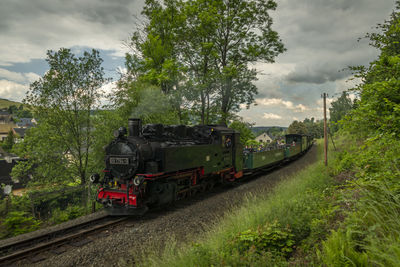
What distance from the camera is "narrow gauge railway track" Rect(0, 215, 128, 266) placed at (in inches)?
208

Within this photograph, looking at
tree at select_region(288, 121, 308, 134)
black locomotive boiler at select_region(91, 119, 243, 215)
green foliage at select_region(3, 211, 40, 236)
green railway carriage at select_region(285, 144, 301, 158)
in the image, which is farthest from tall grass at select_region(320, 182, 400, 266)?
tree at select_region(288, 121, 308, 134)

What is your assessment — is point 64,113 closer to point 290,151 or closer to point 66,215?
point 66,215

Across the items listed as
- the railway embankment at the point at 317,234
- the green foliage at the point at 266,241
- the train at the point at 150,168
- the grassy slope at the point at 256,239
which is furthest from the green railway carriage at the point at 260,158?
the green foliage at the point at 266,241

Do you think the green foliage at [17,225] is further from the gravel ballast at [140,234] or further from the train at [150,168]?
the gravel ballast at [140,234]

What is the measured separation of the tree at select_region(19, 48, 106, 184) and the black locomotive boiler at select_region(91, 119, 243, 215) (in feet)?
21.5

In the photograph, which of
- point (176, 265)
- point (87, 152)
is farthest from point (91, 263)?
point (87, 152)

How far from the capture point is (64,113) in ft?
43.9

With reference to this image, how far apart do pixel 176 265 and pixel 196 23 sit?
18.2 m

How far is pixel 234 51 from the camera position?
20109mm

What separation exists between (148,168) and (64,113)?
8355 mm

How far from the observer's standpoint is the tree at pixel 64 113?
12871 millimetres

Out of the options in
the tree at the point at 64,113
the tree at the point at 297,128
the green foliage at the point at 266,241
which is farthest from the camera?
the tree at the point at 297,128

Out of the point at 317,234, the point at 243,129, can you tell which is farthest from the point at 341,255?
the point at 243,129

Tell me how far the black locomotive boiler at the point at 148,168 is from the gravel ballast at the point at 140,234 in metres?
0.52
